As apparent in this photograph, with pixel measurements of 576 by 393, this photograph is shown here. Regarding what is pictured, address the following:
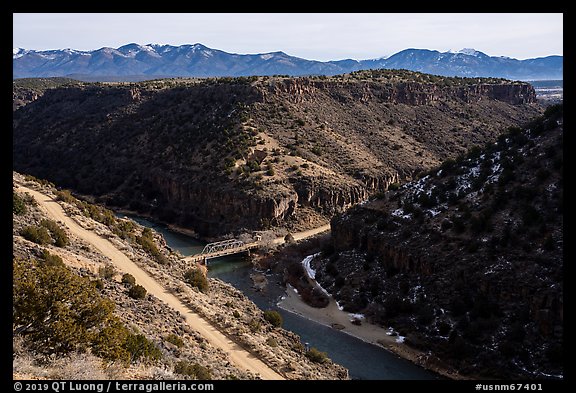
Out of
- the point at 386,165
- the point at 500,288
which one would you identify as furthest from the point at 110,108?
the point at 500,288

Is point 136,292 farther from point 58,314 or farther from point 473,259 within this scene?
point 473,259

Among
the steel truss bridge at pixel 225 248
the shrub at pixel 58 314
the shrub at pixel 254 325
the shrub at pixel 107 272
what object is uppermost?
the shrub at pixel 58 314

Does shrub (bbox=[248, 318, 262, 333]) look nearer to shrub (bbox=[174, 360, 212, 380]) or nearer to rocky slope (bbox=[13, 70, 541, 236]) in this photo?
shrub (bbox=[174, 360, 212, 380])

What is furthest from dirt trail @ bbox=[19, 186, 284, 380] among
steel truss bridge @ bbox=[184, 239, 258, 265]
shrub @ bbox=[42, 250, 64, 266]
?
steel truss bridge @ bbox=[184, 239, 258, 265]

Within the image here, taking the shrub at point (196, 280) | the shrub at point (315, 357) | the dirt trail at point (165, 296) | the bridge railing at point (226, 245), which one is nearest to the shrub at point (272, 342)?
the shrub at point (315, 357)

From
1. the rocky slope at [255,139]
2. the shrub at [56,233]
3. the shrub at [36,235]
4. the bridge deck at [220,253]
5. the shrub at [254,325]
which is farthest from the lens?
the rocky slope at [255,139]

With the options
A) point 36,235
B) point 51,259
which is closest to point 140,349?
point 51,259

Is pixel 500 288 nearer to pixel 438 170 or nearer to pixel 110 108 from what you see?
pixel 438 170

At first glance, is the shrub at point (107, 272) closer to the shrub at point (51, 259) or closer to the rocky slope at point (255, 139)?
the shrub at point (51, 259)
